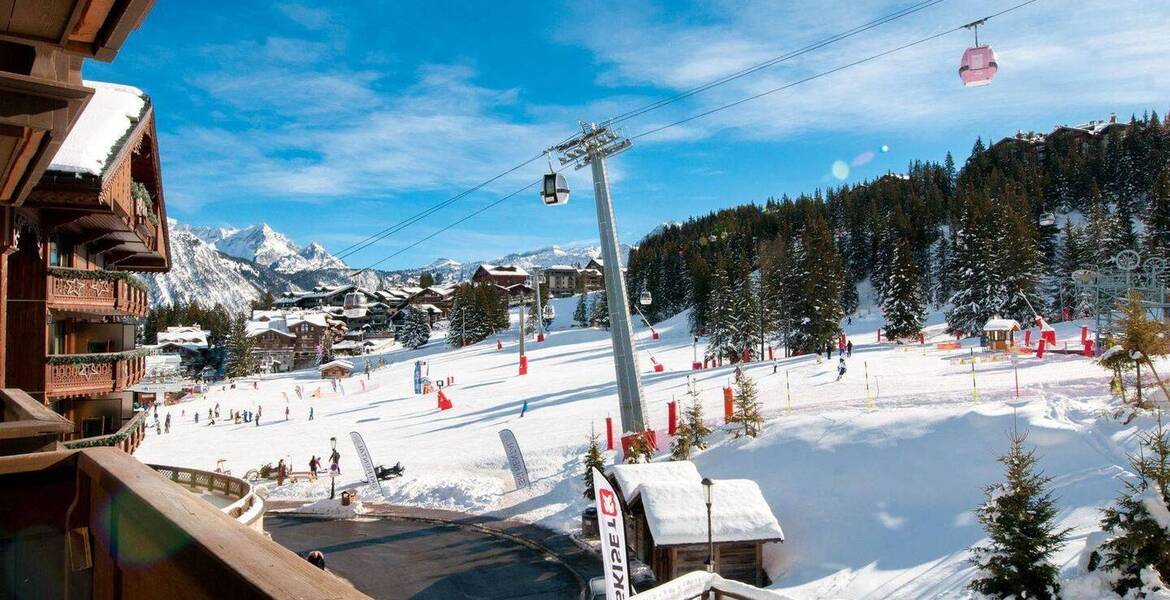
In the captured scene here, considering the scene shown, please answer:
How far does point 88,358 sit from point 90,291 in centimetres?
142

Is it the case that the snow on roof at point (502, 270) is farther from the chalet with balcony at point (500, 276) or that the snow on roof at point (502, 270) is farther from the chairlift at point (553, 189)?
the chairlift at point (553, 189)

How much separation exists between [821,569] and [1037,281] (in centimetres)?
6255

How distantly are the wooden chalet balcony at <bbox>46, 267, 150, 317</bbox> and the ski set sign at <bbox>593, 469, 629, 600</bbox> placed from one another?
434 inches

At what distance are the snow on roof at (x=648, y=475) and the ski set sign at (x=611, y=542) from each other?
432 centimetres

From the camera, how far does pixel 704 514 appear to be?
16.4m

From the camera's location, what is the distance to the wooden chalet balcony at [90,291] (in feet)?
44.6

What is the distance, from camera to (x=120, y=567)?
1748mm

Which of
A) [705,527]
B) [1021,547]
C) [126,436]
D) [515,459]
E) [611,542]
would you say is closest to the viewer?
[1021,547]

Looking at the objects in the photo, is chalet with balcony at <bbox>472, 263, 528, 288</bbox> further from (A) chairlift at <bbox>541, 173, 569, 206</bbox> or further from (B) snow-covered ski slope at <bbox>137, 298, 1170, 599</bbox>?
(A) chairlift at <bbox>541, 173, 569, 206</bbox>

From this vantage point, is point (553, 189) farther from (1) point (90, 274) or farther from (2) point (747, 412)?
(1) point (90, 274)

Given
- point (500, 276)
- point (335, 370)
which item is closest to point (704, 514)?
point (335, 370)

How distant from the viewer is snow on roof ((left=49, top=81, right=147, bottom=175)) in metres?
11.4

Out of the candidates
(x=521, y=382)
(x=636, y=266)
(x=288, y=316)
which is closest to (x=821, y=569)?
→ (x=521, y=382)

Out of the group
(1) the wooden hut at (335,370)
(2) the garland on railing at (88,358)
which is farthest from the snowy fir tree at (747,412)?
(1) the wooden hut at (335,370)
